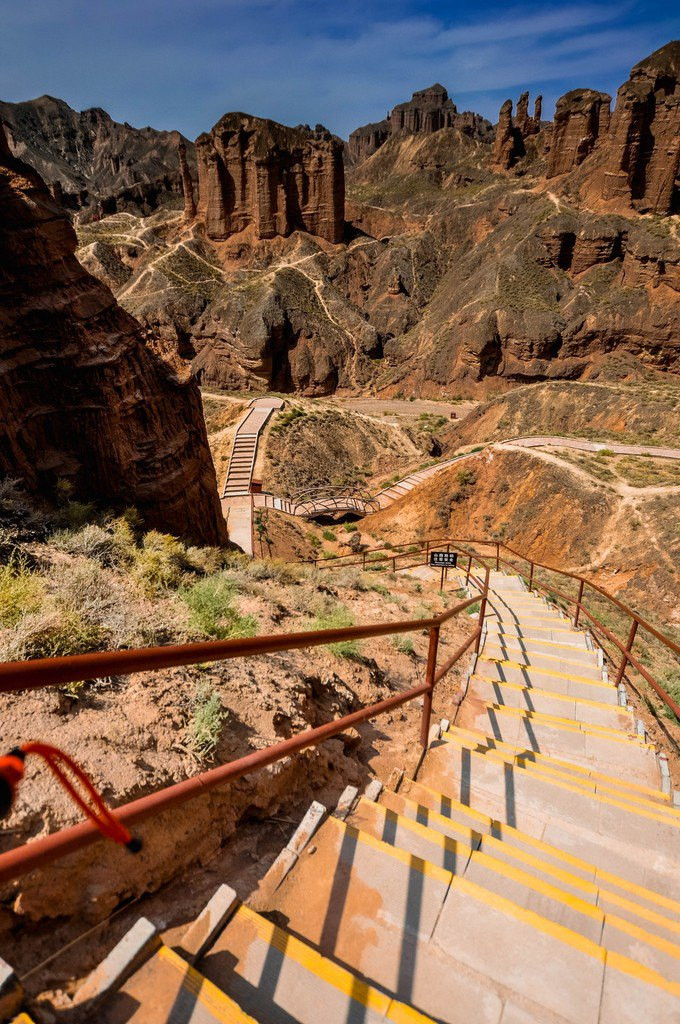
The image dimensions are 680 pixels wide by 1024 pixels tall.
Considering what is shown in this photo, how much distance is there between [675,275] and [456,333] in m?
17.6

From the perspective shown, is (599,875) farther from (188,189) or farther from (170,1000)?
(188,189)

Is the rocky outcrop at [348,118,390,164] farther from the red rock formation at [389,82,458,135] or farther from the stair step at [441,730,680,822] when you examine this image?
the stair step at [441,730,680,822]

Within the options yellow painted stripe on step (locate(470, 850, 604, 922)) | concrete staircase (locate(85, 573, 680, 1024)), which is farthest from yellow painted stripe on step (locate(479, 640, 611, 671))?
yellow painted stripe on step (locate(470, 850, 604, 922))

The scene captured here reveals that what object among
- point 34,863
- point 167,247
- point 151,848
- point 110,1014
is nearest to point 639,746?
point 151,848

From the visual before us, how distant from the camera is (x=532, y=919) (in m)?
2.30

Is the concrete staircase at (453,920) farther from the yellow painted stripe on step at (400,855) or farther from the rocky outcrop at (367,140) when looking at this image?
the rocky outcrop at (367,140)

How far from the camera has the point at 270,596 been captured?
26.8ft

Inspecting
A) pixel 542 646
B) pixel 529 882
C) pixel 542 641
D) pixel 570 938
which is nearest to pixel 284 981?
pixel 570 938

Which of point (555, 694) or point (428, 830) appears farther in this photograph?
point (555, 694)

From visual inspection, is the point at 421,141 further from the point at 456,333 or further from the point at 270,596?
the point at 270,596

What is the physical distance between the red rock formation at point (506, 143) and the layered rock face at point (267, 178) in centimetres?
3092

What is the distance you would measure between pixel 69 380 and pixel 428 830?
8999 mm

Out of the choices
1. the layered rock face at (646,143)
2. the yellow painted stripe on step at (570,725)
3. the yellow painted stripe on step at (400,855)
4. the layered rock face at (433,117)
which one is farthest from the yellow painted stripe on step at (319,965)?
the layered rock face at (433,117)

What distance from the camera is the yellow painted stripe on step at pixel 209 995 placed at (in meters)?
1.72
